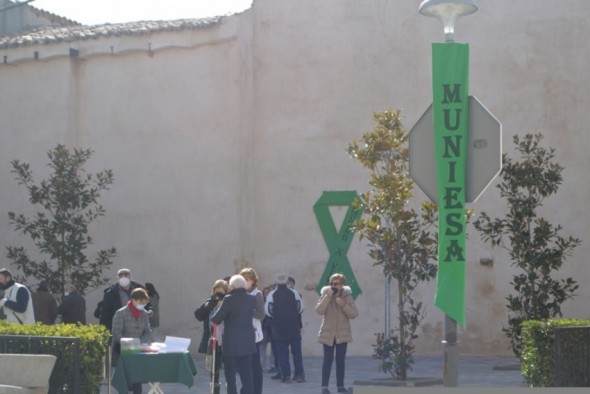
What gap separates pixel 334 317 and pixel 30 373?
6112 millimetres

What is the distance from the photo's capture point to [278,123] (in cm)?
2552

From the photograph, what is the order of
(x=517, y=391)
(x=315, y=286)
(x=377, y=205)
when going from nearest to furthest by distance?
(x=517, y=391) → (x=377, y=205) → (x=315, y=286)

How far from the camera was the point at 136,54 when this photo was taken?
26.7 metres

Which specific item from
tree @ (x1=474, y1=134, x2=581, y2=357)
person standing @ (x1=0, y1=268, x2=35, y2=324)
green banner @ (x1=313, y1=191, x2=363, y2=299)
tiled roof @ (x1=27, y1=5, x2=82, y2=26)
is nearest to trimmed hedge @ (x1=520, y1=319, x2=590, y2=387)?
tree @ (x1=474, y1=134, x2=581, y2=357)

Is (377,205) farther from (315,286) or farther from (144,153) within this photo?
(144,153)

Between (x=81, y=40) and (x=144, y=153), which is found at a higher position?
(x=81, y=40)

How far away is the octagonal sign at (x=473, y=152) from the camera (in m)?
10.7

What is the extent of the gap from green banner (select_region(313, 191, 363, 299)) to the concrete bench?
12.3m

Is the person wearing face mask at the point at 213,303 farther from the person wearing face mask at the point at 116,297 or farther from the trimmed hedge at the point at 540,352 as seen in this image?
the trimmed hedge at the point at 540,352

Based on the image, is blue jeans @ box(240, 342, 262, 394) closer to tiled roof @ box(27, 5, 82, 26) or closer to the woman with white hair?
the woman with white hair

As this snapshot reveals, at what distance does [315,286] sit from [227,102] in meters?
4.27

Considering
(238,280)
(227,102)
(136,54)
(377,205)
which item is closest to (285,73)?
(227,102)

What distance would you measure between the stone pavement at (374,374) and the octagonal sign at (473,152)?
717 centimetres

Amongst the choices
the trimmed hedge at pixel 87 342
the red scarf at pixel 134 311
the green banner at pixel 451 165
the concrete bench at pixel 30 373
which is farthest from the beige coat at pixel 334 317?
the green banner at pixel 451 165
